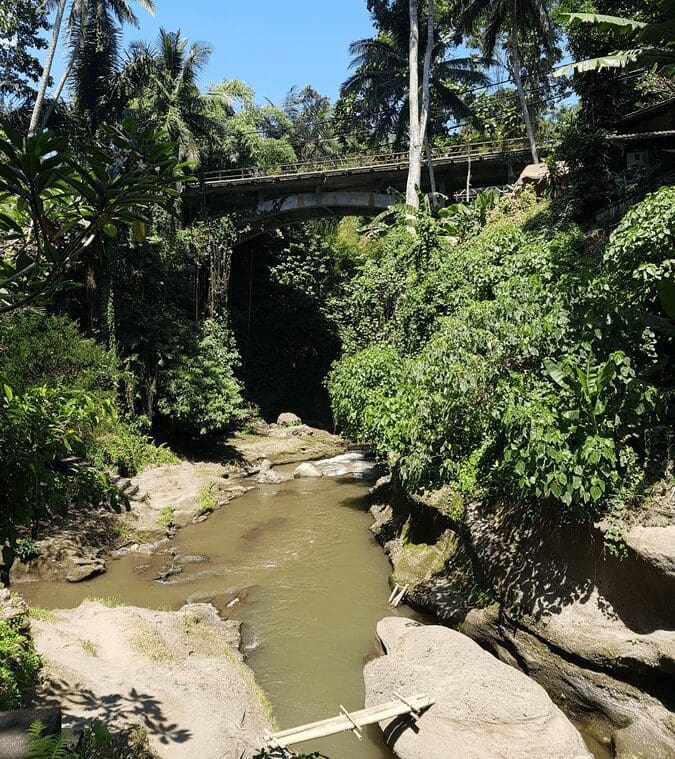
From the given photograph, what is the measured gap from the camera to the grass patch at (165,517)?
1372cm

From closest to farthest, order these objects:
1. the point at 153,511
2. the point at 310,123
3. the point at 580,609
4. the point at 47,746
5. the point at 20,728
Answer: the point at 47,746
the point at 20,728
the point at 580,609
the point at 153,511
the point at 310,123

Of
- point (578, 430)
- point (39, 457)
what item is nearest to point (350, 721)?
point (578, 430)

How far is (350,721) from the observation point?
5867mm

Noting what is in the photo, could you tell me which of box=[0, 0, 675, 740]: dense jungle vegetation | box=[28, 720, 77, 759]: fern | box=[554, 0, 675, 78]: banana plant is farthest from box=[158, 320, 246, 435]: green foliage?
box=[28, 720, 77, 759]: fern

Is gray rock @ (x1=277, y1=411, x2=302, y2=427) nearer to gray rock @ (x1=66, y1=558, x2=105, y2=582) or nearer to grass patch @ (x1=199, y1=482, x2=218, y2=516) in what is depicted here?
grass patch @ (x1=199, y1=482, x2=218, y2=516)

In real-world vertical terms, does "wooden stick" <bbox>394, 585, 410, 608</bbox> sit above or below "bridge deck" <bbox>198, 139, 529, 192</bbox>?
below

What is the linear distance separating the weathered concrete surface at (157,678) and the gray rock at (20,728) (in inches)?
71.2

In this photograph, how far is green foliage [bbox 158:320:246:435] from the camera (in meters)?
19.0

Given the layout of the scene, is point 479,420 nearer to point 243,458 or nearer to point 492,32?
point 243,458

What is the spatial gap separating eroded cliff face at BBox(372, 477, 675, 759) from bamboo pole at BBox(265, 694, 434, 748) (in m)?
1.84

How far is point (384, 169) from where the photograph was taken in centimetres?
2386

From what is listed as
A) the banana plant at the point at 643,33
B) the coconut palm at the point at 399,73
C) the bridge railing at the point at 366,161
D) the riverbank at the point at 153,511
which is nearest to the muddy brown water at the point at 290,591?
the riverbank at the point at 153,511

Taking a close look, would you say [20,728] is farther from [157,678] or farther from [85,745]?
[157,678]

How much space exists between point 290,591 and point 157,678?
3.98 metres
